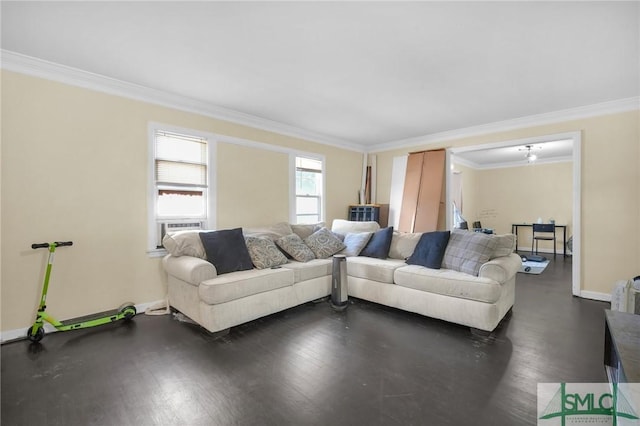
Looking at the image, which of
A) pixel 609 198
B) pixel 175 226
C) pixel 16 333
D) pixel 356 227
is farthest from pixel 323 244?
pixel 609 198

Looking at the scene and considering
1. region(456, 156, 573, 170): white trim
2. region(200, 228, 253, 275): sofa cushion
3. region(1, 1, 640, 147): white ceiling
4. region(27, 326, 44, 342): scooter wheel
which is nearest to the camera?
Result: region(1, 1, 640, 147): white ceiling

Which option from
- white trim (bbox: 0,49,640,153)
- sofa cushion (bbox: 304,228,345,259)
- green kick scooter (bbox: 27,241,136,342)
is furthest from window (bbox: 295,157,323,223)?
green kick scooter (bbox: 27,241,136,342)

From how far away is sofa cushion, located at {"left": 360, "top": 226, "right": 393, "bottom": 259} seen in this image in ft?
13.3

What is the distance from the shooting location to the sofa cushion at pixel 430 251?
3.39 metres

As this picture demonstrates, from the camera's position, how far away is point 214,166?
4.08 m

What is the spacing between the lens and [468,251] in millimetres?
3201

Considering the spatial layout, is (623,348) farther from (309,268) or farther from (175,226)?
(175,226)

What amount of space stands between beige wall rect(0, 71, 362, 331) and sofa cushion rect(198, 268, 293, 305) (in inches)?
48.2

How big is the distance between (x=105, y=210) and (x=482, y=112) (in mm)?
5010

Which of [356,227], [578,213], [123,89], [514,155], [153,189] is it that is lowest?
[356,227]

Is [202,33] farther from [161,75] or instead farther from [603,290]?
[603,290]

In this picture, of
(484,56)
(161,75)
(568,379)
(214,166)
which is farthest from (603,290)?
(161,75)

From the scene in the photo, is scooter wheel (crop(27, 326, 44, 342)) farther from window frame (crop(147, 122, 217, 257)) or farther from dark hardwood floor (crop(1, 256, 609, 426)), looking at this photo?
window frame (crop(147, 122, 217, 257))

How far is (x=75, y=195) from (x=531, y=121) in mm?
6000
